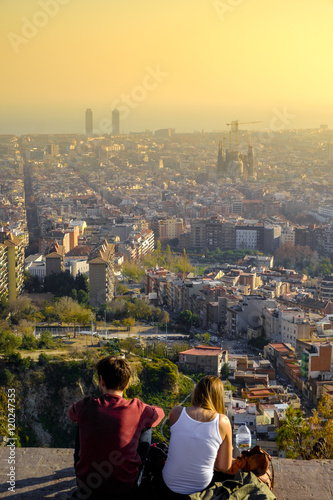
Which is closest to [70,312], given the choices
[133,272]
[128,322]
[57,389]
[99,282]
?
[128,322]

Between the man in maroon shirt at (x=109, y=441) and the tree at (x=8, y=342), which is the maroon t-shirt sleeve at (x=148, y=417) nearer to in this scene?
the man in maroon shirt at (x=109, y=441)

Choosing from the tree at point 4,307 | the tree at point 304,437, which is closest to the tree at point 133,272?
the tree at point 4,307

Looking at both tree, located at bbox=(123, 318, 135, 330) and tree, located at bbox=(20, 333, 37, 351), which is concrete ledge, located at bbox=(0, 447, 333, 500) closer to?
tree, located at bbox=(20, 333, 37, 351)

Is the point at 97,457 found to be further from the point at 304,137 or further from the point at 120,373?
the point at 304,137

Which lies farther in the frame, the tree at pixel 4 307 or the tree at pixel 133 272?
the tree at pixel 133 272

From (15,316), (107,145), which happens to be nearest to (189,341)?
(15,316)
